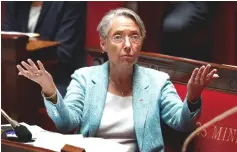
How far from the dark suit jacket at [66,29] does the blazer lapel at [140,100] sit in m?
0.86

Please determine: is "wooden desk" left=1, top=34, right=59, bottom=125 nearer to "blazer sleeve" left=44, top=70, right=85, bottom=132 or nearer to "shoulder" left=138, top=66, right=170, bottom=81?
"blazer sleeve" left=44, top=70, right=85, bottom=132

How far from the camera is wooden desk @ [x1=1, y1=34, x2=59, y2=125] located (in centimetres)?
197

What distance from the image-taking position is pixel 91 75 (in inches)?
59.7

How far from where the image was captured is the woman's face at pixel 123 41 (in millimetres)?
1391

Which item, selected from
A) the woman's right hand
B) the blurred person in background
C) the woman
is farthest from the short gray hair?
the blurred person in background

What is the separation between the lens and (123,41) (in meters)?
1.41

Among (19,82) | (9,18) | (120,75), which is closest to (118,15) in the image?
(120,75)

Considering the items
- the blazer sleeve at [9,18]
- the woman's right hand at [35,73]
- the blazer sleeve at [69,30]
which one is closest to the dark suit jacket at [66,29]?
the blazer sleeve at [69,30]

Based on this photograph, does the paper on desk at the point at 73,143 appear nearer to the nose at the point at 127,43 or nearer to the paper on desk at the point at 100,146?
the paper on desk at the point at 100,146

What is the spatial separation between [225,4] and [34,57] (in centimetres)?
98

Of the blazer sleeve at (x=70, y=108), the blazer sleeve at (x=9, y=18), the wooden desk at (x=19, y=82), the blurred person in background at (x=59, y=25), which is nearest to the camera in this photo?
the blazer sleeve at (x=70, y=108)

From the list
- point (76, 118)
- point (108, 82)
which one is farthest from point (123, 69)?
point (76, 118)

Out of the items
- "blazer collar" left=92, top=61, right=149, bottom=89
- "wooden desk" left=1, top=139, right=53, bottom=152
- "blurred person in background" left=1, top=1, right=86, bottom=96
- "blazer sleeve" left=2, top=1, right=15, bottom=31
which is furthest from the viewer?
"blazer sleeve" left=2, top=1, right=15, bottom=31

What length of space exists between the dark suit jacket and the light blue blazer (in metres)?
0.81
